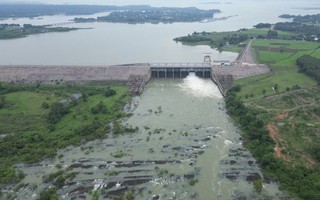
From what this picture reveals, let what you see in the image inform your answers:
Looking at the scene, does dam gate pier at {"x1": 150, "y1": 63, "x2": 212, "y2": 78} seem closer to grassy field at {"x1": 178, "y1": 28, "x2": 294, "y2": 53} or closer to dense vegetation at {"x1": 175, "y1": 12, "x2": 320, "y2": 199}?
dense vegetation at {"x1": 175, "y1": 12, "x2": 320, "y2": 199}

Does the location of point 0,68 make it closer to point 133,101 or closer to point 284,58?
point 133,101

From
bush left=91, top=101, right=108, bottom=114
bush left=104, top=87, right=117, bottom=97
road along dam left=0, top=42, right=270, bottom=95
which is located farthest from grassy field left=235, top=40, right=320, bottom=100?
bush left=91, top=101, right=108, bottom=114

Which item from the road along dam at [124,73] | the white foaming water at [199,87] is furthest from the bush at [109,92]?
the white foaming water at [199,87]

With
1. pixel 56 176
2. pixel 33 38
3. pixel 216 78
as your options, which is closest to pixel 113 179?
pixel 56 176

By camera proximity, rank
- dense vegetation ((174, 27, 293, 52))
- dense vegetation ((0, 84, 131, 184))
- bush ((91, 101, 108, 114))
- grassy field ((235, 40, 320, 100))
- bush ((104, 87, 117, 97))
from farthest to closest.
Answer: dense vegetation ((174, 27, 293, 52)) → grassy field ((235, 40, 320, 100)) → bush ((104, 87, 117, 97)) → bush ((91, 101, 108, 114)) → dense vegetation ((0, 84, 131, 184))

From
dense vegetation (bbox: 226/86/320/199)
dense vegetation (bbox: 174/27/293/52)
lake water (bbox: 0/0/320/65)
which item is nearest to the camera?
dense vegetation (bbox: 226/86/320/199)

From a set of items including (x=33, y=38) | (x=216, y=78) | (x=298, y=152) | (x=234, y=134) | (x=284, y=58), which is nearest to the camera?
(x=298, y=152)

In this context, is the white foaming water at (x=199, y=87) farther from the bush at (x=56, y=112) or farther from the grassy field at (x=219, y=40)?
the grassy field at (x=219, y=40)
